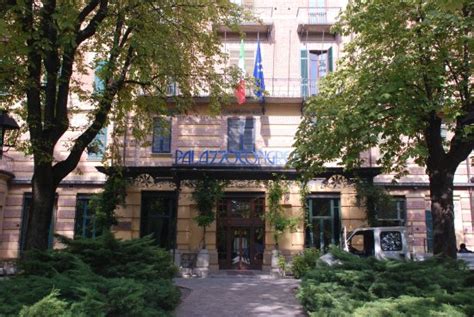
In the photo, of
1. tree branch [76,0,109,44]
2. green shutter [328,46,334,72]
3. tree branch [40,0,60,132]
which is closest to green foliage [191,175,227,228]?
green shutter [328,46,334,72]

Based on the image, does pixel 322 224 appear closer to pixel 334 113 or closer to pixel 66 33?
pixel 334 113

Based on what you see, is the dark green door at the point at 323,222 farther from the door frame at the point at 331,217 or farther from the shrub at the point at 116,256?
the shrub at the point at 116,256

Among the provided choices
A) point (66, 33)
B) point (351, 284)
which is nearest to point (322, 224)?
point (351, 284)

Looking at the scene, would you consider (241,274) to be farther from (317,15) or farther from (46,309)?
(46,309)

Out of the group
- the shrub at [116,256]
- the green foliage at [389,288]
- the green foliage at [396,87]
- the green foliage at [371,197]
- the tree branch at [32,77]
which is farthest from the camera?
the green foliage at [371,197]

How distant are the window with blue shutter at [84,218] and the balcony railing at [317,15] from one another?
48.0 ft

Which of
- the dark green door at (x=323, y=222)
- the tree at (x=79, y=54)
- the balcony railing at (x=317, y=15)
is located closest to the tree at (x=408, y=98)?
the tree at (x=79, y=54)

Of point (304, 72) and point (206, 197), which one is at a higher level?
point (304, 72)

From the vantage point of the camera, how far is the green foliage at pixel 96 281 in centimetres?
740

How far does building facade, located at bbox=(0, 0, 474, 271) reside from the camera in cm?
2344

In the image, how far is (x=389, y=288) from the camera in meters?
8.95

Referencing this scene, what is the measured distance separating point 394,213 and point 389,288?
1565cm

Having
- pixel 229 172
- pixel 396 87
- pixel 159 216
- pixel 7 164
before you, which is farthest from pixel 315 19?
pixel 7 164

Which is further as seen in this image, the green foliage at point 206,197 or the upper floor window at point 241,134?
the upper floor window at point 241,134
